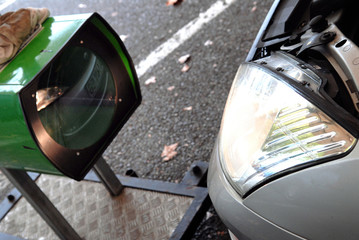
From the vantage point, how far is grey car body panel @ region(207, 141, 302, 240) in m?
1.47

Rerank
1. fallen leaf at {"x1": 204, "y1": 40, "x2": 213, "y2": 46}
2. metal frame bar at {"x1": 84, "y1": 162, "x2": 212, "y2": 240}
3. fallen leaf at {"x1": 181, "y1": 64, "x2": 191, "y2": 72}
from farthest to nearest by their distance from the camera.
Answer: fallen leaf at {"x1": 204, "y1": 40, "x2": 213, "y2": 46} → fallen leaf at {"x1": 181, "y1": 64, "x2": 191, "y2": 72} → metal frame bar at {"x1": 84, "y1": 162, "x2": 212, "y2": 240}

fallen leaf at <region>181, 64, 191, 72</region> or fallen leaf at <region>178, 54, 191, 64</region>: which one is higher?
fallen leaf at <region>178, 54, 191, 64</region>

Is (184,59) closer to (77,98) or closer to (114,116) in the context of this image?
(114,116)

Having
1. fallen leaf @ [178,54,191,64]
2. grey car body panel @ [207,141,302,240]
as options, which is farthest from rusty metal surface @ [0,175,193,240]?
fallen leaf @ [178,54,191,64]

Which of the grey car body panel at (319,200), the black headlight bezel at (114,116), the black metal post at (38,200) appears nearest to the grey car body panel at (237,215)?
the grey car body panel at (319,200)

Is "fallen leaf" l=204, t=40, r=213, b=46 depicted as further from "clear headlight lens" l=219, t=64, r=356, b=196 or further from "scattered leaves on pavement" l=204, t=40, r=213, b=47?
"clear headlight lens" l=219, t=64, r=356, b=196

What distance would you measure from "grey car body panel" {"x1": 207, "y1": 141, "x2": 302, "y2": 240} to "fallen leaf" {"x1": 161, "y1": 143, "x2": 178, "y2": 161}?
1.26 m

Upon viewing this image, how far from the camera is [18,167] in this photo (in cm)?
207

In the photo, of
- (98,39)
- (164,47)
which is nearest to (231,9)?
(164,47)

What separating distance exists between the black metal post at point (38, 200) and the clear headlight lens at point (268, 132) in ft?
3.42

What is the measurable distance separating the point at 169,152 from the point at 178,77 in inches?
34.8

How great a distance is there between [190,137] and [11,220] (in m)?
1.31

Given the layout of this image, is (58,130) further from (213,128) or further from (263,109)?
(213,128)

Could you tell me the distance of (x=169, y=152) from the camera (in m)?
3.16
